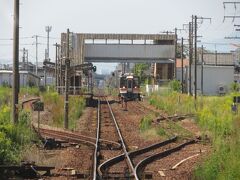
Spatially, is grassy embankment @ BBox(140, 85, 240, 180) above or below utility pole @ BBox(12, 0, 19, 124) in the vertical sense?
below

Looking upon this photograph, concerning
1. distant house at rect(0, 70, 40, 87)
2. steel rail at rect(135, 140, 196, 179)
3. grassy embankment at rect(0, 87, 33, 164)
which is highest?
distant house at rect(0, 70, 40, 87)

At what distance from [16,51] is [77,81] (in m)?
38.9

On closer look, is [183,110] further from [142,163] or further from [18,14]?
[142,163]

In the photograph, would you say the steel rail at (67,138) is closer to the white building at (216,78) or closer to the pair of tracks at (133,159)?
the pair of tracks at (133,159)

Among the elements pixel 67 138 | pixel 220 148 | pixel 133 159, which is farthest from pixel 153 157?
pixel 67 138

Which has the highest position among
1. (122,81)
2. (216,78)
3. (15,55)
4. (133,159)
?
(216,78)

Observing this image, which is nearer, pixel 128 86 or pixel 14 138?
pixel 14 138

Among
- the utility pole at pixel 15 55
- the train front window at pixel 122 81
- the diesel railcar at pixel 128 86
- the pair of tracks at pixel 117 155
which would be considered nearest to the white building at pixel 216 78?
the diesel railcar at pixel 128 86

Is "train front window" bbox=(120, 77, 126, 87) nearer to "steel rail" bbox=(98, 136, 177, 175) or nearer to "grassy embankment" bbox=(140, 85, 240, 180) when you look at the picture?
"grassy embankment" bbox=(140, 85, 240, 180)

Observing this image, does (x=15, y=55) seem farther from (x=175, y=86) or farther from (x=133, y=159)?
(x=175, y=86)

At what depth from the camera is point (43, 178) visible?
37.3 ft

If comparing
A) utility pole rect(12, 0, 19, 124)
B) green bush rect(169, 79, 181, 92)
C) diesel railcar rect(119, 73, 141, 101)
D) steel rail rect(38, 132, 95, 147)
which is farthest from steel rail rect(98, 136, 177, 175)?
green bush rect(169, 79, 181, 92)

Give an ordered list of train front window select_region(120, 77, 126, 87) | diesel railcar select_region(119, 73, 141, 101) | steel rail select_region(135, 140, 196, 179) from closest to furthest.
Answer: steel rail select_region(135, 140, 196, 179) < diesel railcar select_region(119, 73, 141, 101) < train front window select_region(120, 77, 126, 87)

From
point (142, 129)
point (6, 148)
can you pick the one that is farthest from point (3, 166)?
point (142, 129)
